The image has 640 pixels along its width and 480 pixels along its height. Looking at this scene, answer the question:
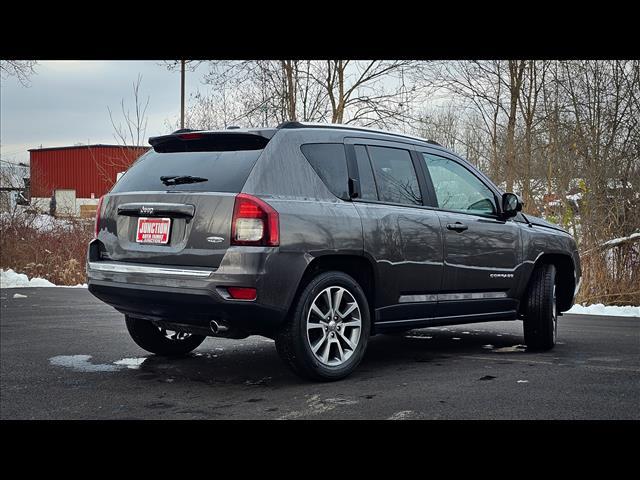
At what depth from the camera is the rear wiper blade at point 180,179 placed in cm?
564

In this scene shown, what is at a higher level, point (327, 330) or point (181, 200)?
point (181, 200)

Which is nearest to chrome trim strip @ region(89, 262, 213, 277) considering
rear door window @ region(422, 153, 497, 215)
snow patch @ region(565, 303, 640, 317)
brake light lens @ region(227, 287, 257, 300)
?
brake light lens @ region(227, 287, 257, 300)

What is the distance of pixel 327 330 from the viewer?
5.71 m

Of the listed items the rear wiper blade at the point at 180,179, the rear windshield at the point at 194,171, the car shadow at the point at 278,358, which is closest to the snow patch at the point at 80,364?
the car shadow at the point at 278,358

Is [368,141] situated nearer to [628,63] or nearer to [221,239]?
[221,239]

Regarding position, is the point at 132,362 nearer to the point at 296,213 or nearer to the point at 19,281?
the point at 296,213

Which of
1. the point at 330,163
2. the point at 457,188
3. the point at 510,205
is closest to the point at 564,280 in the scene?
the point at 510,205

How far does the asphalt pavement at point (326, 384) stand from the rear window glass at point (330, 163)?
1.48 meters

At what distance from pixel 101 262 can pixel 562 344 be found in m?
4.92

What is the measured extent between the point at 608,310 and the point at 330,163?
8.62 metres

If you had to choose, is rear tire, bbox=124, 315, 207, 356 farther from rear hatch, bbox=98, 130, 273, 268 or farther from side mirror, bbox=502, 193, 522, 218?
side mirror, bbox=502, 193, 522, 218

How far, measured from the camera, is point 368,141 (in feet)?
21.1

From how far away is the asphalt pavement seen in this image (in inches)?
193
